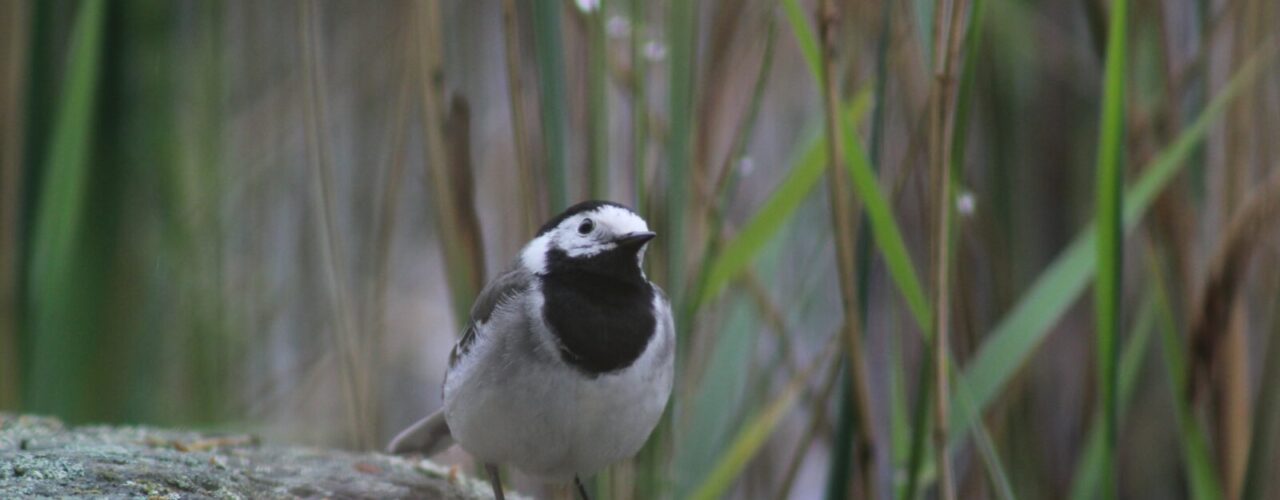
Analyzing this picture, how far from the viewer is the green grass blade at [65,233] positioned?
2.16m

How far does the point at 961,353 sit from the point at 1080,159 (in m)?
0.78

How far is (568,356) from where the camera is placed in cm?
201

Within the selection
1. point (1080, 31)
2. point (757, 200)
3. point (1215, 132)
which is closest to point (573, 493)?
point (757, 200)

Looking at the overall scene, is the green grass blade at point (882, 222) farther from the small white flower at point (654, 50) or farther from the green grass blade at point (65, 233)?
the green grass blade at point (65, 233)

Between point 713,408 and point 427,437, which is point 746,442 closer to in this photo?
point 713,408

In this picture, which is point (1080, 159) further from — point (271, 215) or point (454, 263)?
point (271, 215)

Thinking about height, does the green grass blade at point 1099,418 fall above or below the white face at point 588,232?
below

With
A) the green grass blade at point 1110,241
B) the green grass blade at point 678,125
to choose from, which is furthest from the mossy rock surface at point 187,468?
the green grass blade at point 1110,241

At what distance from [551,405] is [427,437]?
1.65 feet

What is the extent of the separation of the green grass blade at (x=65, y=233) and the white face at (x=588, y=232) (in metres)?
0.75

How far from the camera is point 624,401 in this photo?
197 cm

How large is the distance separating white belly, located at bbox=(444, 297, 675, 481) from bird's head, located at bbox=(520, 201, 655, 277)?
16 cm

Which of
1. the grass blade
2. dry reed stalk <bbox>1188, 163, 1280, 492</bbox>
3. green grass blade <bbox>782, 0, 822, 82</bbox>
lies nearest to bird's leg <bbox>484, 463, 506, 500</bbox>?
the grass blade

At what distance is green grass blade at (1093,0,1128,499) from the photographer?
1.76 meters
